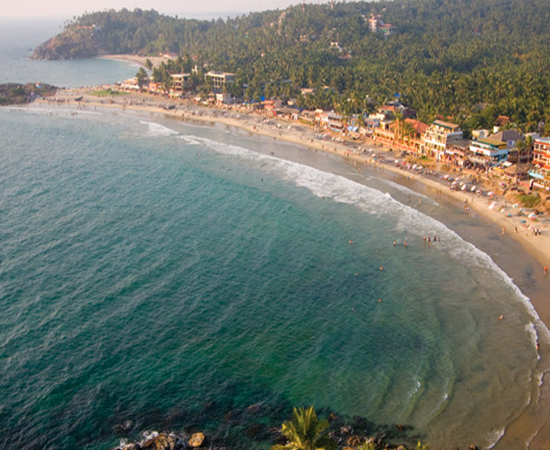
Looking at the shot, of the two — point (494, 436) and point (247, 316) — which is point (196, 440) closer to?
point (247, 316)

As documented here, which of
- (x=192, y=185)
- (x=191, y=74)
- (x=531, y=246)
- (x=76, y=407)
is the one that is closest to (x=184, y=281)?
(x=76, y=407)

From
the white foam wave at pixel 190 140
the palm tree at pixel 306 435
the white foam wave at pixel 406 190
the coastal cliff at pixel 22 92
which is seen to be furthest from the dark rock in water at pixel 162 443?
the coastal cliff at pixel 22 92

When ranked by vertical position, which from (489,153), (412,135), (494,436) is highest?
(489,153)

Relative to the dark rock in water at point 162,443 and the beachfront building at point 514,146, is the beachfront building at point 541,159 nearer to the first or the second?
the beachfront building at point 514,146

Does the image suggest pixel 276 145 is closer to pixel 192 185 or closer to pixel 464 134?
pixel 192 185

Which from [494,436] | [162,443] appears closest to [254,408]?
[162,443]
